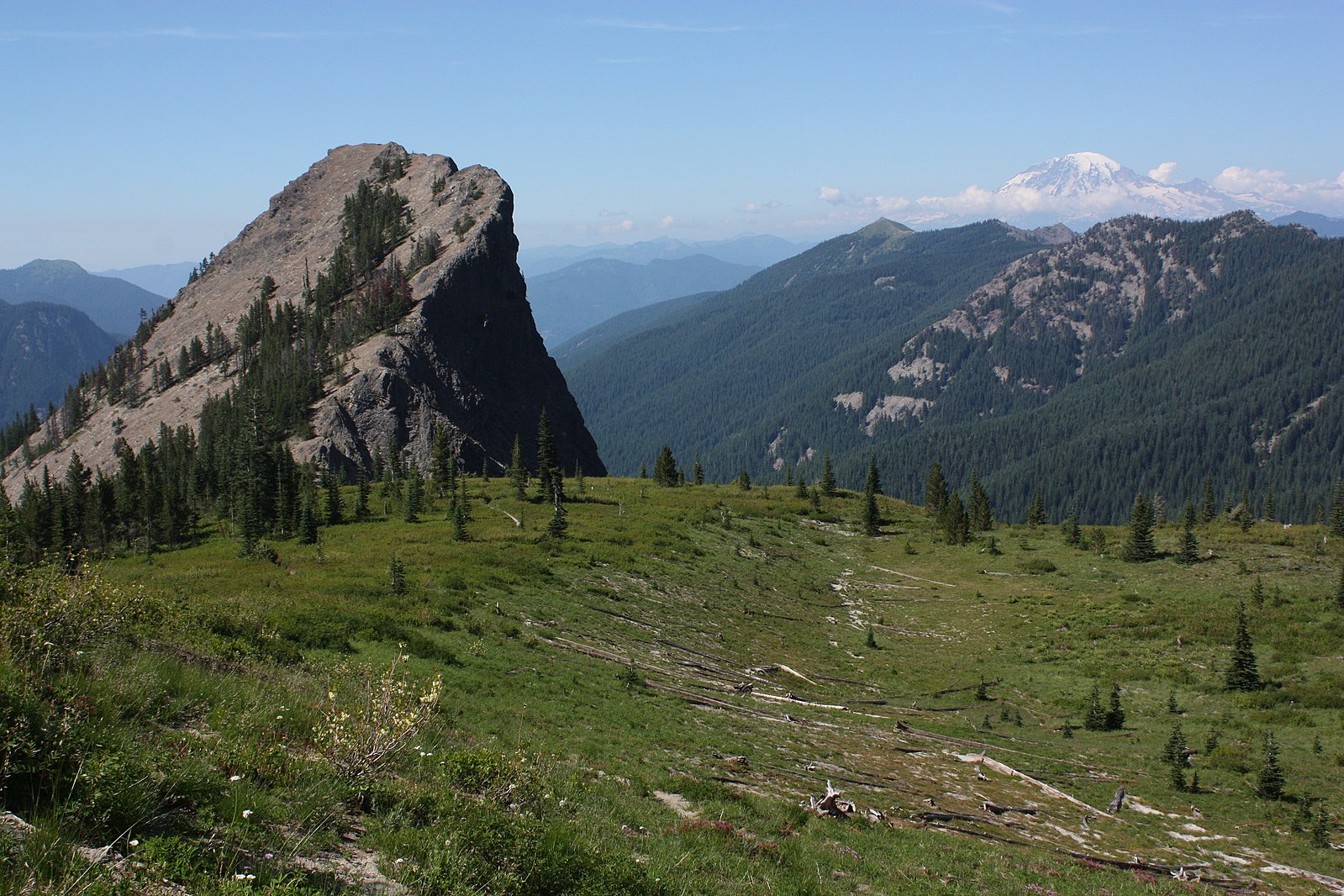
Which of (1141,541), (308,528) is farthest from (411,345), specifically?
(1141,541)

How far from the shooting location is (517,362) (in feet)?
481

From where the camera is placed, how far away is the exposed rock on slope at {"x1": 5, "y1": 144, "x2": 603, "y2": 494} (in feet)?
388

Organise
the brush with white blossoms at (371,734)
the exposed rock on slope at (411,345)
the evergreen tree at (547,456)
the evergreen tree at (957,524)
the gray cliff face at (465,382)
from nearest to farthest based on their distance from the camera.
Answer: the brush with white blossoms at (371,734)
the evergreen tree at (547,456)
the evergreen tree at (957,524)
the gray cliff face at (465,382)
the exposed rock on slope at (411,345)

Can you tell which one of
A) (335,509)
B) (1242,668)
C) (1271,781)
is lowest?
(1271,781)

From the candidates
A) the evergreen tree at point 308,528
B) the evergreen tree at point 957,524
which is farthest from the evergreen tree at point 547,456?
the evergreen tree at point 957,524

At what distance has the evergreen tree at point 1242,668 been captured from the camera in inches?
1292

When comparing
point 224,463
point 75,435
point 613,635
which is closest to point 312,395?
point 224,463

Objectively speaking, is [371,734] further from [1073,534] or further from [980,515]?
[980,515]

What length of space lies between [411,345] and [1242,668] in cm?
12008

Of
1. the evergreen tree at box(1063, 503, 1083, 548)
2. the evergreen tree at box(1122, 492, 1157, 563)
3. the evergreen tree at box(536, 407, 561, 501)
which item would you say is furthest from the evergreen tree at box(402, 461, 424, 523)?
the evergreen tree at box(1063, 503, 1083, 548)

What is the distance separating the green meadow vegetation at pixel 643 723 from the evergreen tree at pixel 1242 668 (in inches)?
4.6

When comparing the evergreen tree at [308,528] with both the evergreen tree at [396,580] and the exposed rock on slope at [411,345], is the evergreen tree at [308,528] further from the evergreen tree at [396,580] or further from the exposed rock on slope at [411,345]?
the exposed rock on slope at [411,345]

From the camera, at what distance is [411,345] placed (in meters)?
125

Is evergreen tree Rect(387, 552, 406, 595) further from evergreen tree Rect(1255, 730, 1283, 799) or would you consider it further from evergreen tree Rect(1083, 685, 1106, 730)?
evergreen tree Rect(1255, 730, 1283, 799)
